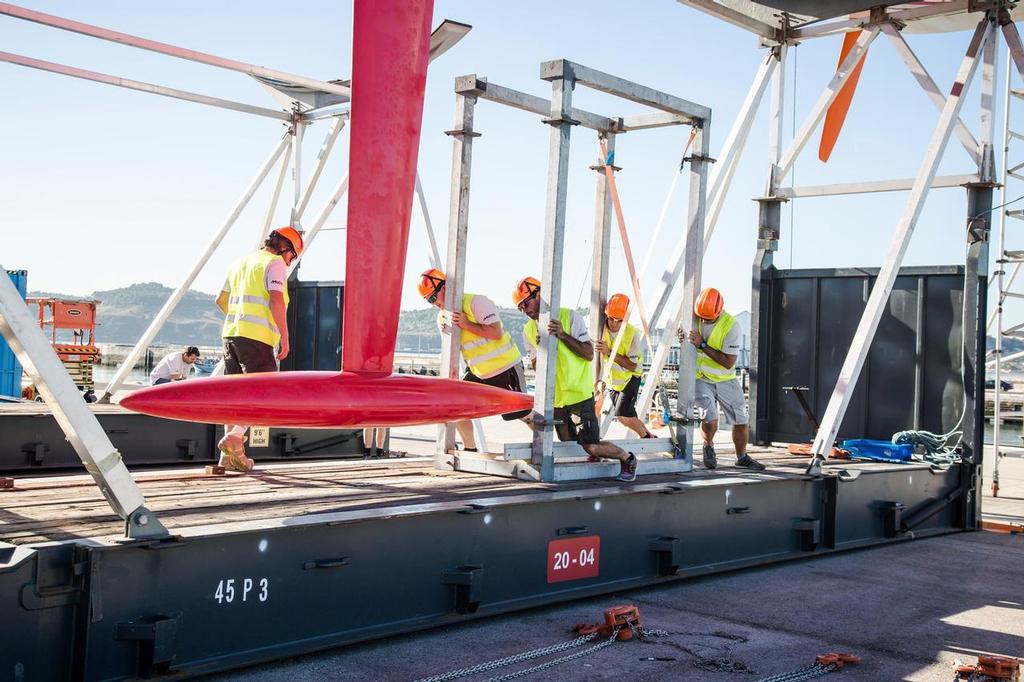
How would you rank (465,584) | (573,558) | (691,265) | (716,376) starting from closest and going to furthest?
(465,584), (573,558), (691,265), (716,376)

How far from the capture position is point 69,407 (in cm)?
448

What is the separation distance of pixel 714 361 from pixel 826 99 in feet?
11.3

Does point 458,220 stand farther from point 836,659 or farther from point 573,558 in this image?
point 836,659

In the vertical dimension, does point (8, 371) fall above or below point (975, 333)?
below

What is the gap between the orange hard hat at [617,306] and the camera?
9.81 m

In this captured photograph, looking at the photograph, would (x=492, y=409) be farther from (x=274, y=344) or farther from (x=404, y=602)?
(x=274, y=344)

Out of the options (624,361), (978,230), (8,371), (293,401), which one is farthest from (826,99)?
(8,371)

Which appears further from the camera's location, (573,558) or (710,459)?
(710,459)

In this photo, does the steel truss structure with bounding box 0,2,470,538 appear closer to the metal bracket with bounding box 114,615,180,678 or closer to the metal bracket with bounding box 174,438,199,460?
the metal bracket with bounding box 114,615,180,678

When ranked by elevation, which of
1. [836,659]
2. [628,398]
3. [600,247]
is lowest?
[836,659]

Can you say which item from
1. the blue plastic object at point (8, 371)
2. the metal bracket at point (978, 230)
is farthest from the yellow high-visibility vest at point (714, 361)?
the blue plastic object at point (8, 371)

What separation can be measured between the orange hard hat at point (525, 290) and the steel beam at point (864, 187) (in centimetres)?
451

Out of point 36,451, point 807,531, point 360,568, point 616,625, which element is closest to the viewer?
point 360,568

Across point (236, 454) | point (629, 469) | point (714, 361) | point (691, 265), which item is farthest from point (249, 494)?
point (714, 361)
